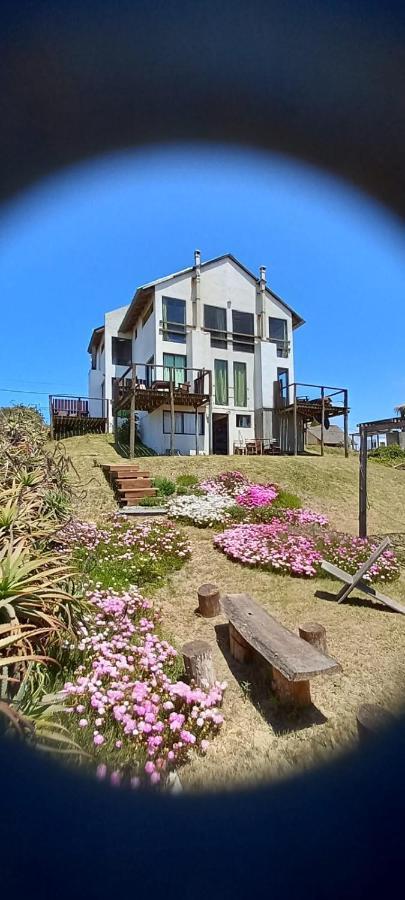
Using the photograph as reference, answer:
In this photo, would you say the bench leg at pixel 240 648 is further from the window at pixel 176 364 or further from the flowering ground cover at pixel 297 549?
the window at pixel 176 364

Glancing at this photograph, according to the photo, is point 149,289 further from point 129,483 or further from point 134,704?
point 134,704

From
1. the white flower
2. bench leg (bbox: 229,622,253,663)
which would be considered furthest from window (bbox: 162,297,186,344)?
bench leg (bbox: 229,622,253,663)

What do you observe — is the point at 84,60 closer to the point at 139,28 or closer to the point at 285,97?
the point at 139,28

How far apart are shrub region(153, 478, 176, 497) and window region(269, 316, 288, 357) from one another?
11.4 metres

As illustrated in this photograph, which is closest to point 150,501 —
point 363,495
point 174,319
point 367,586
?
point 363,495

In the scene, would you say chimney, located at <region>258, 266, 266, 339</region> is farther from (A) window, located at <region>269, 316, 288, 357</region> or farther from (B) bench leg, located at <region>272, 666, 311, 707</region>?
(B) bench leg, located at <region>272, 666, 311, 707</region>

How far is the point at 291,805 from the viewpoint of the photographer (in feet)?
2.43

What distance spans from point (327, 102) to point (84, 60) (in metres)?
0.52

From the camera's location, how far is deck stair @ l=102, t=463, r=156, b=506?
7.82m

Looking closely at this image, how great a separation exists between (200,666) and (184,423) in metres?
13.3

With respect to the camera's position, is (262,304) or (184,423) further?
(262,304)

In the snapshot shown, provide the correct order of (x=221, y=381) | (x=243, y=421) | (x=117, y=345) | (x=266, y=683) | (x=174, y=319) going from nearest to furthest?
(x=266, y=683) → (x=174, y=319) → (x=221, y=381) → (x=243, y=421) → (x=117, y=345)

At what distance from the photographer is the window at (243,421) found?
16953mm

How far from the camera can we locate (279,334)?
1773 cm
